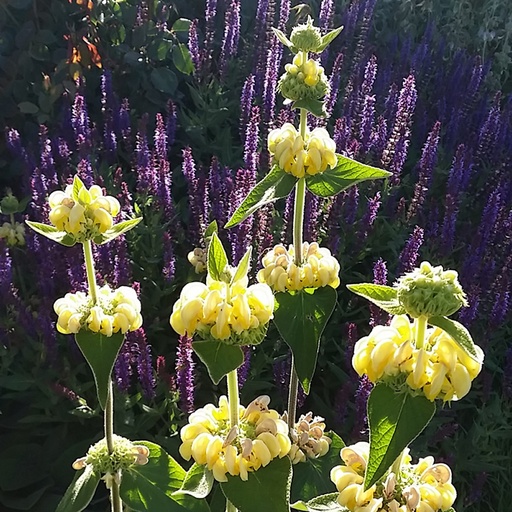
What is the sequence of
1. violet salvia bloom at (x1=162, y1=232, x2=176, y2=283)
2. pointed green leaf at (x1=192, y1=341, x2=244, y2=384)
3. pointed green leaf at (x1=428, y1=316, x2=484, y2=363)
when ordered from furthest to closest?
violet salvia bloom at (x1=162, y1=232, x2=176, y2=283), pointed green leaf at (x1=192, y1=341, x2=244, y2=384), pointed green leaf at (x1=428, y1=316, x2=484, y2=363)

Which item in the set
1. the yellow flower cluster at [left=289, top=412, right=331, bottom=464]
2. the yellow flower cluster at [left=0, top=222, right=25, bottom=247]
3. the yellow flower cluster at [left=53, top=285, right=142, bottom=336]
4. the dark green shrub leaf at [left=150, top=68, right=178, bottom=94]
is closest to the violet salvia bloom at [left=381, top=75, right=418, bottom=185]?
the dark green shrub leaf at [left=150, top=68, right=178, bottom=94]

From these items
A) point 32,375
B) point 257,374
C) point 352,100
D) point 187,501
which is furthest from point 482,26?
point 187,501

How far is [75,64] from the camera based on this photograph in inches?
99.0

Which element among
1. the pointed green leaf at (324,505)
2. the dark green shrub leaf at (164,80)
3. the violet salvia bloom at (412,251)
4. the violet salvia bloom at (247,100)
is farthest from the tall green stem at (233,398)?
the dark green shrub leaf at (164,80)

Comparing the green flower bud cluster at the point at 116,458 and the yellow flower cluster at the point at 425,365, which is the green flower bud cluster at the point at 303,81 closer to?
the yellow flower cluster at the point at 425,365

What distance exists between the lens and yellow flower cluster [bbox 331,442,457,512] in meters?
0.69

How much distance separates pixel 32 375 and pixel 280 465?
3.47ft

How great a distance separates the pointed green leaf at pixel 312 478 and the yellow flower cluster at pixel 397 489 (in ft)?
0.86

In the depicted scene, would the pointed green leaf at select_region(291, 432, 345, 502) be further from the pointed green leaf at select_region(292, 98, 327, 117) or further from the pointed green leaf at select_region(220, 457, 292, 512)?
the pointed green leaf at select_region(292, 98, 327, 117)

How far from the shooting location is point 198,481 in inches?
30.7

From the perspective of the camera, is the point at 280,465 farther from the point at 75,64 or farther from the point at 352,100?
the point at 75,64

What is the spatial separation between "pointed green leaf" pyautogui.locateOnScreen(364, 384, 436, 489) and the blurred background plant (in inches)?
30.2

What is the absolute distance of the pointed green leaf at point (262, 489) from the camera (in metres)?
0.75

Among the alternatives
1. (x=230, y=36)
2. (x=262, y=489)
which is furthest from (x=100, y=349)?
(x=230, y=36)
